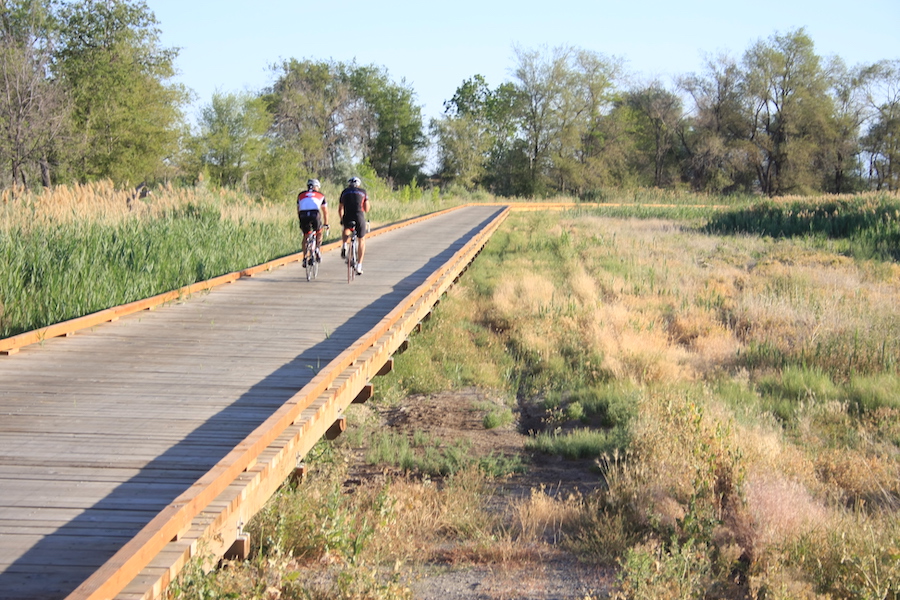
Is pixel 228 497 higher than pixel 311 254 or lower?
lower

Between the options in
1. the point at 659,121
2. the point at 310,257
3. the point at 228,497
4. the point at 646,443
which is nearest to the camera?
the point at 228,497

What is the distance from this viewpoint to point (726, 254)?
2495cm

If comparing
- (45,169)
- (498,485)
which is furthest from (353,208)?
(45,169)

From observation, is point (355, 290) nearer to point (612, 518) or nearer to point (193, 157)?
A: point (612, 518)

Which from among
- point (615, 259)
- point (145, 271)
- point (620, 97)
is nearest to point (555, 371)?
point (145, 271)

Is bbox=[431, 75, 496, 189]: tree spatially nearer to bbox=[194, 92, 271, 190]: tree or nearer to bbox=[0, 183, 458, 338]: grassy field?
bbox=[194, 92, 271, 190]: tree

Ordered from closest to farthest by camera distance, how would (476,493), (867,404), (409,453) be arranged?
(476,493) → (409,453) → (867,404)

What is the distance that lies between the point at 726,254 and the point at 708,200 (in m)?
38.9

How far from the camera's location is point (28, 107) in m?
30.4

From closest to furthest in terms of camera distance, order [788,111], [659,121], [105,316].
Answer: [105,316] < [788,111] < [659,121]

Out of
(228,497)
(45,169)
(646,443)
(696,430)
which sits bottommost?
(646,443)

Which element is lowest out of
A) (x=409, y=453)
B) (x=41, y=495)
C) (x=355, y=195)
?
(x=409, y=453)

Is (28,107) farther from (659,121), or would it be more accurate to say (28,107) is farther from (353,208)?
(659,121)

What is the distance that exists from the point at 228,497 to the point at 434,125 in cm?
8025
